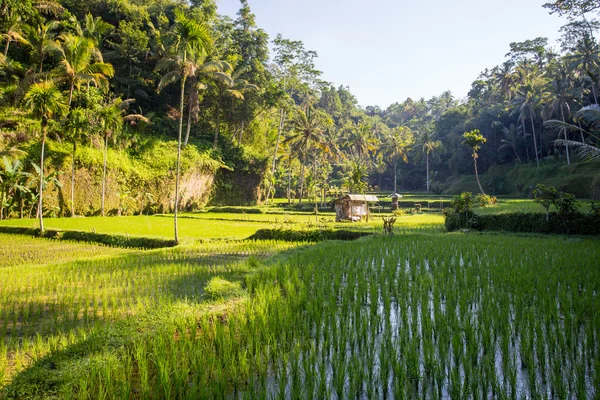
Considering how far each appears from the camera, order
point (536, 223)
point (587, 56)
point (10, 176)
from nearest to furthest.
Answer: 1. point (536, 223)
2. point (10, 176)
3. point (587, 56)

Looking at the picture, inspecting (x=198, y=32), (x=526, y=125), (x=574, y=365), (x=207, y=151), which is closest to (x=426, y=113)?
(x=526, y=125)

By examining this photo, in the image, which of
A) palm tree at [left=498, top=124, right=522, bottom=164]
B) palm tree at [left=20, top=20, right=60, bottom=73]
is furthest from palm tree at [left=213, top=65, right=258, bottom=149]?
palm tree at [left=498, top=124, right=522, bottom=164]

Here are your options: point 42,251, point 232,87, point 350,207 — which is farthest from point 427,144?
point 42,251

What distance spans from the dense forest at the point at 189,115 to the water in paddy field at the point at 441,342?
842 cm

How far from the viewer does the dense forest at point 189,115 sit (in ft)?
68.0

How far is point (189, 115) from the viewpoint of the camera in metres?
30.6

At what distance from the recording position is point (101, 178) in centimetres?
2411

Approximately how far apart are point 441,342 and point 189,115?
98.2 ft

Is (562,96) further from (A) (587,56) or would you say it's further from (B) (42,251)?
(B) (42,251)

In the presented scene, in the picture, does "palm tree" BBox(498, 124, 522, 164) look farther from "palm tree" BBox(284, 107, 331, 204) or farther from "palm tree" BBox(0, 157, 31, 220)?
"palm tree" BBox(0, 157, 31, 220)

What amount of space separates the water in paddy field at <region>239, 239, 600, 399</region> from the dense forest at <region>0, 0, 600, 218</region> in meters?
8.42

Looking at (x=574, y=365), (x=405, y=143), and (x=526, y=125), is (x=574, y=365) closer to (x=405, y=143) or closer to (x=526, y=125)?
(x=526, y=125)

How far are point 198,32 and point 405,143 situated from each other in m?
Answer: 44.3

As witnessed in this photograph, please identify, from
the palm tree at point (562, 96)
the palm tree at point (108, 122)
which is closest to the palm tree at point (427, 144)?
the palm tree at point (562, 96)
